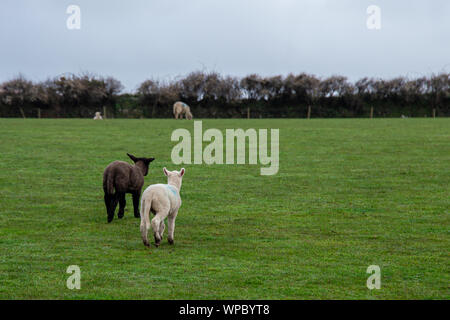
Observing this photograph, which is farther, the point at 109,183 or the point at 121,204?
the point at 121,204

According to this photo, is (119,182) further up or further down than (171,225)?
further up

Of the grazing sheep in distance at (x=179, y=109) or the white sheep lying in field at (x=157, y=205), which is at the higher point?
the grazing sheep in distance at (x=179, y=109)

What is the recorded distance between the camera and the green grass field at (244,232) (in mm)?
8789

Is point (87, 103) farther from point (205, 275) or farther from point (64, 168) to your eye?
point (205, 275)

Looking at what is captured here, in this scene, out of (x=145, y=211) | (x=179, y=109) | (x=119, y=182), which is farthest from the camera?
(x=179, y=109)

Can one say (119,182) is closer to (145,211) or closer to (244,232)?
(145,211)

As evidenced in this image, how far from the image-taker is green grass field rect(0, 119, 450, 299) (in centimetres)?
879

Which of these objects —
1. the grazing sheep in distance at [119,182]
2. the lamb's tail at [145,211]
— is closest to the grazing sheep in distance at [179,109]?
the grazing sheep in distance at [119,182]

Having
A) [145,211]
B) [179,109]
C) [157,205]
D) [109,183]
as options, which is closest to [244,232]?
[157,205]

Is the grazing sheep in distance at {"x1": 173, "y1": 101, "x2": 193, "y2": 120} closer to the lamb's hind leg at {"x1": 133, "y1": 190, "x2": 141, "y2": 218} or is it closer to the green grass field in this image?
the green grass field

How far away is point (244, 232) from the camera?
12.5 meters

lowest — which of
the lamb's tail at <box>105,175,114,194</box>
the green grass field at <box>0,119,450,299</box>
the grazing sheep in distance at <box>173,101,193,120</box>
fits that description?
the green grass field at <box>0,119,450,299</box>

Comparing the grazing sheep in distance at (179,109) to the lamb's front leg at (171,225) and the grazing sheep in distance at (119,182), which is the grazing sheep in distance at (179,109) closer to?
the grazing sheep in distance at (119,182)

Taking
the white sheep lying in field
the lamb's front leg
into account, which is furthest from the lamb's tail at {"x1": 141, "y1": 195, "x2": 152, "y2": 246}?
the lamb's front leg
